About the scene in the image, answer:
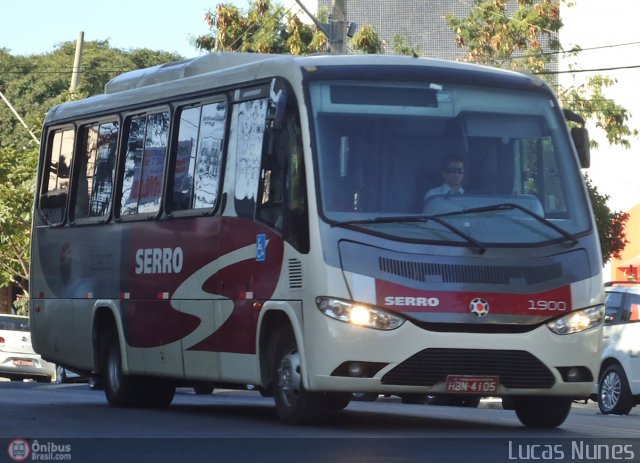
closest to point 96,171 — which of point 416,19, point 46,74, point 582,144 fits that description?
point 582,144

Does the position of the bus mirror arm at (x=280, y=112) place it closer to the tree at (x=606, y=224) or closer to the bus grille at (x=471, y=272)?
the bus grille at (x=471, y=272)

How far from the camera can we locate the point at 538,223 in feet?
42.7

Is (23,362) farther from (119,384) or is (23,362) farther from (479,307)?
(479,307)

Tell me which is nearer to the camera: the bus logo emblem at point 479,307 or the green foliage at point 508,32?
the bus logo emblem at point 479,307

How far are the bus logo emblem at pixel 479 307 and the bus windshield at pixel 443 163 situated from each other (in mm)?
491

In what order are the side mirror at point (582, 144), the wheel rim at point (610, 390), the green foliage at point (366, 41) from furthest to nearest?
the green foliage at point (366, 41) < the wheel rim at point (610, 390) < the side mirror at point (582, 144)

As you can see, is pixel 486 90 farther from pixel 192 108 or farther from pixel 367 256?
pixel 192 108

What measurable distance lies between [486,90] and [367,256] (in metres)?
2.07

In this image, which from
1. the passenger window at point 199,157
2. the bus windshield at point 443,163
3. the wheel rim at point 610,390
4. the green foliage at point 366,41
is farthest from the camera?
the green foliage at point 366,41

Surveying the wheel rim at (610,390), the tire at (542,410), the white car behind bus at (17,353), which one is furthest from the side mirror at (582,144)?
the white car behind bus at (17,353)

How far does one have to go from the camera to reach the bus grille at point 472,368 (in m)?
12.3

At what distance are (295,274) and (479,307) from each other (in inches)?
56.9

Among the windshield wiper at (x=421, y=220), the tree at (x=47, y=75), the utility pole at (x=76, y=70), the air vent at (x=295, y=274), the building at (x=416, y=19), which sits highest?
the building at (x=416, y=19)

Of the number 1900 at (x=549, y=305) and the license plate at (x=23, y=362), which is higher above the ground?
the number 1900 at (x=549, y=305)
